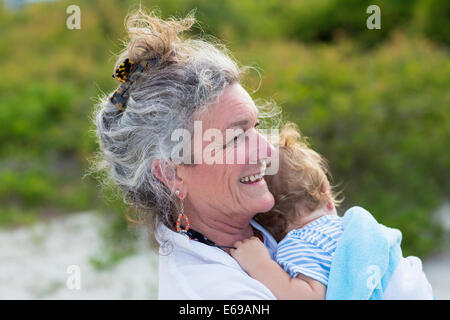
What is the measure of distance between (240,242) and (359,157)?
13.3 feet

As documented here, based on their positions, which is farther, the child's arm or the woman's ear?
the woman's ear

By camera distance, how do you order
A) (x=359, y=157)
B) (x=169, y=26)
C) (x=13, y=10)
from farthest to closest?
(x=13, y=10)
(x=359, y=157)
(x=169, y=26)

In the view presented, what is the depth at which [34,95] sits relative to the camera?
25.0 ft

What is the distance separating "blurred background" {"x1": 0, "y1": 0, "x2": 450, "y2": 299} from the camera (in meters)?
4.65

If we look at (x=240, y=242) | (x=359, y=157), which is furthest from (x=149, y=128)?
(x=359, y=157)

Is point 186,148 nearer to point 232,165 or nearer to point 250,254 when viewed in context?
point 232,165

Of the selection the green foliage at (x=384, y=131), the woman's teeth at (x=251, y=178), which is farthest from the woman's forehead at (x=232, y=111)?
the green foliage at (x=384, y=131)

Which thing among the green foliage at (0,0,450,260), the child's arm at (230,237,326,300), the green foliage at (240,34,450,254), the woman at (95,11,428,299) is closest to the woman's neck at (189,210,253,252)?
the woman at (95,11,428,299)

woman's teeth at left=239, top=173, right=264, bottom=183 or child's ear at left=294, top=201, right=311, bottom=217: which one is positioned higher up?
woman's teeth at left=239, top=173, right=264, bottom=183

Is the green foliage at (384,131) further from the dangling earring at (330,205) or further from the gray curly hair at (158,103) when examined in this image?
the gray curly hair at (158,103)

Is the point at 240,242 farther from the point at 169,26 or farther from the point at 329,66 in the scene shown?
the point at 329,66

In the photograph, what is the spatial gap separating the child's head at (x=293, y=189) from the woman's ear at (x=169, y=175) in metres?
0.37

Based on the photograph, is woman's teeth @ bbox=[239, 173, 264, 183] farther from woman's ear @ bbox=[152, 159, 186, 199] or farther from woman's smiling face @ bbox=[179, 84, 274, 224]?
woman's ear @ bbox=[152, 159, 186, 199]

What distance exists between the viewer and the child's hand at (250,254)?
1.66 m
